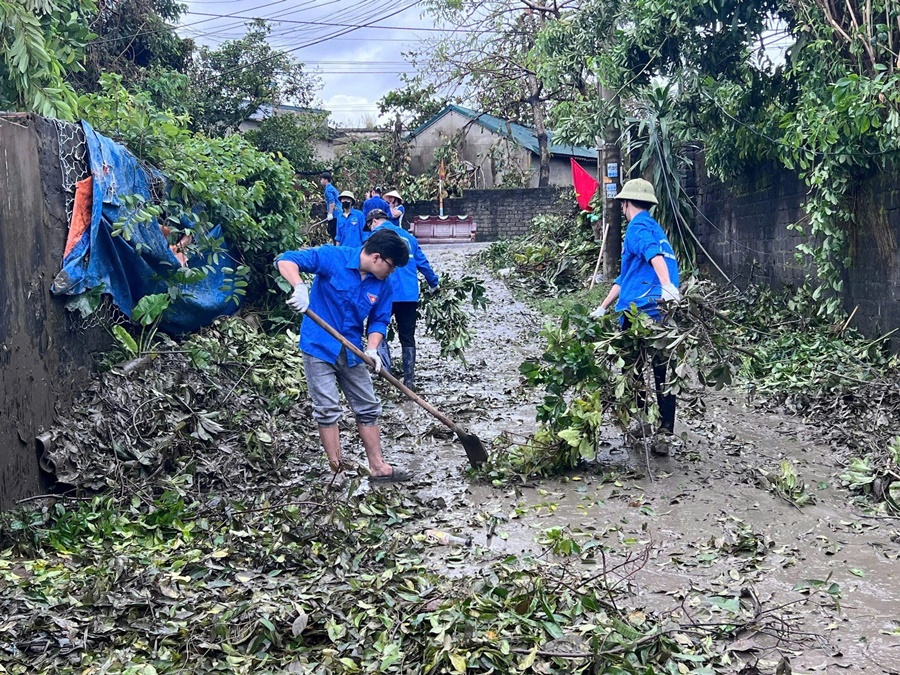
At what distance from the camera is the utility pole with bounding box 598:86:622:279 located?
13.5 meters

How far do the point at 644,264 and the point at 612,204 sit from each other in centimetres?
835

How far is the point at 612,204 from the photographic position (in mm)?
13805

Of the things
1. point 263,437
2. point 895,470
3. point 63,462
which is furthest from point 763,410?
point 63,462

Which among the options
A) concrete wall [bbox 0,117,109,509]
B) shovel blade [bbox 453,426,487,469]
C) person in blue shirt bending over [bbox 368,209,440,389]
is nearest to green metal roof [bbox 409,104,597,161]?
person in blue shirt bending over [bbox 368,209,440,389]

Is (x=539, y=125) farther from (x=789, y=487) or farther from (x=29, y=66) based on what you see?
(x=789, y=487)

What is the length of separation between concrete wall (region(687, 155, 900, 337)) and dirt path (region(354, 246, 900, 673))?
1.79m

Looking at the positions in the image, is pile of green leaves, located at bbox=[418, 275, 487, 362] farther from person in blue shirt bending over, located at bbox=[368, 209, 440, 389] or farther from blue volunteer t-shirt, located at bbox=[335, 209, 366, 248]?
blue volunteer t-shirt, located at bbox=[335, 209, 366, 248]

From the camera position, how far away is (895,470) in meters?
4.93

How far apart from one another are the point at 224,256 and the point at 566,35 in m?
6.29

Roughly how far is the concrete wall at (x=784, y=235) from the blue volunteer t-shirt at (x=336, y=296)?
4.85m

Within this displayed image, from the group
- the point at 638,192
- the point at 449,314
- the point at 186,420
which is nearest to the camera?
the point at 186,420

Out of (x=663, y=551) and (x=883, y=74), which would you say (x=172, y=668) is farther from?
(x=883, y=74)

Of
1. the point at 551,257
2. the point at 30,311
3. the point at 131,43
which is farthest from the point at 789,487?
the point at 131,43

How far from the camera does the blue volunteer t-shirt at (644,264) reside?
565 centimetres
